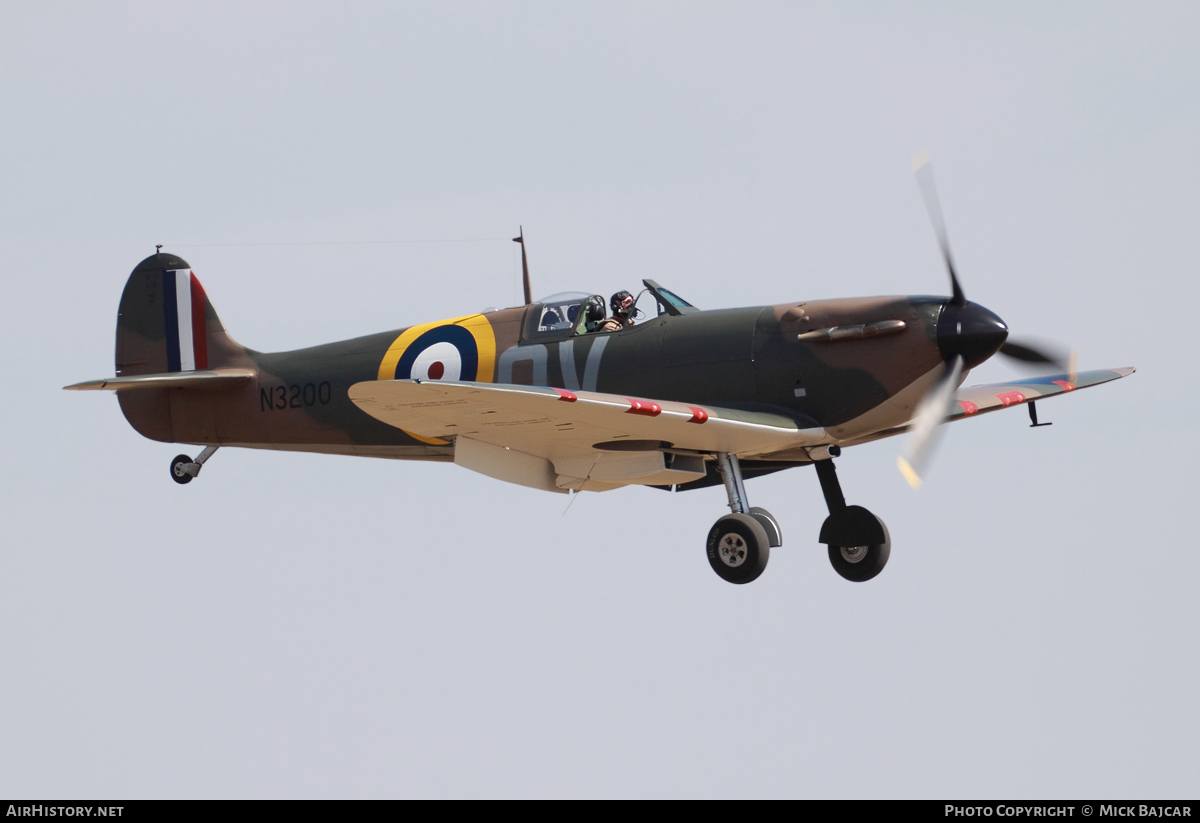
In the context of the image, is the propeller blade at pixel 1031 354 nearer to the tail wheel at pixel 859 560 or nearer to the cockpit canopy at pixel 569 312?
the tail wheel at pixel 859 560

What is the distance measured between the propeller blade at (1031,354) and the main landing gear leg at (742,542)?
268 centimetres

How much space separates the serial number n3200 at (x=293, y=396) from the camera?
14.9 metres

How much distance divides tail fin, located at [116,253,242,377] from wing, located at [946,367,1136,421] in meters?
7.49

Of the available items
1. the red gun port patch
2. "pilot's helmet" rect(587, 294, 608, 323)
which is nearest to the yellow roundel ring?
"pilot's helmet" rect(587, 294, 608, 323)

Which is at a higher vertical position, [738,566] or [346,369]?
[346,369]

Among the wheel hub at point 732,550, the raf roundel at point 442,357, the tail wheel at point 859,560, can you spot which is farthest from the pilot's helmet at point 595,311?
the tail wheel at point 859,560

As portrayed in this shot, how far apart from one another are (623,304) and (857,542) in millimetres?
2886

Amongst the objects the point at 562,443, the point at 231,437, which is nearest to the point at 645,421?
the point at 562,443

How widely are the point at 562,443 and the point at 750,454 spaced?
157cm

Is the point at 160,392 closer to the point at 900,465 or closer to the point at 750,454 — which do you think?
the point at 750,454

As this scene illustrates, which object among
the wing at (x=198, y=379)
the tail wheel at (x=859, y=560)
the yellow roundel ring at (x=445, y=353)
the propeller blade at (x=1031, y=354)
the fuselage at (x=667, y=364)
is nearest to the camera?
the fuselage at (x=667, y=364)

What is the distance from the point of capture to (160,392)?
15.9m

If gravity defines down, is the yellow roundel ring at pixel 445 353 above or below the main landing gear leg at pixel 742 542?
above

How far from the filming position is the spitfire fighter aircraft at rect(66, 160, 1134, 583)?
11.8 metres
